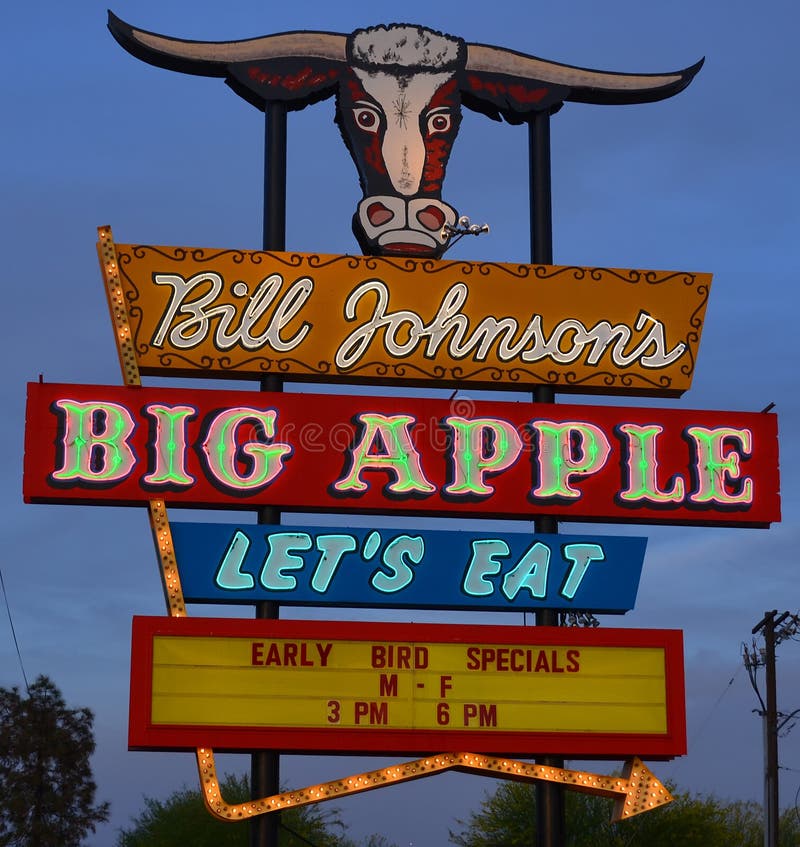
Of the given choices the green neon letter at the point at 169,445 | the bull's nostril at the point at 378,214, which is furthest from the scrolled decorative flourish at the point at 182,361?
the bull's nostril at the point at 378,214

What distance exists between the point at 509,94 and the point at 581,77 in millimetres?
1002

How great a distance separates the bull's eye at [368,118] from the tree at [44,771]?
24727mm

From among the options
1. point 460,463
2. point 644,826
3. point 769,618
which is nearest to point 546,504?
point 460,463

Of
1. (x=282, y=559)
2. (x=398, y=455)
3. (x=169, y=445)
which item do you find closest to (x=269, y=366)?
(x=169, y=445)

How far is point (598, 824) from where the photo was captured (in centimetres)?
4022

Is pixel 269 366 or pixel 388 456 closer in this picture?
pixel 388 456

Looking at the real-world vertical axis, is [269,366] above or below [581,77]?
below

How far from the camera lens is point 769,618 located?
35.8m

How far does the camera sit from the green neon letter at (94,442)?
18406mm

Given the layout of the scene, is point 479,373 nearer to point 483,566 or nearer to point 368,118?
point 483,566

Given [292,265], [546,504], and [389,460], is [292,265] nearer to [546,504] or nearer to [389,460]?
[389,460]

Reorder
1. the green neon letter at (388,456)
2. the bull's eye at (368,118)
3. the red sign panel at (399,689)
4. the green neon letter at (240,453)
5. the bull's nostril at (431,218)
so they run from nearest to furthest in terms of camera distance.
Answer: the red sign panel at (399,689), the green neon letter at (240,453), the green neon letter at (388,456), the bull's nostril at (431,218), the bull's eye at (368,118)

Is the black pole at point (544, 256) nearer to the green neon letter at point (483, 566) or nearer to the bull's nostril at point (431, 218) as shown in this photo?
the green neon letter at point (483, 566)

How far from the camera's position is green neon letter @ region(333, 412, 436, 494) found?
61.7 ft
